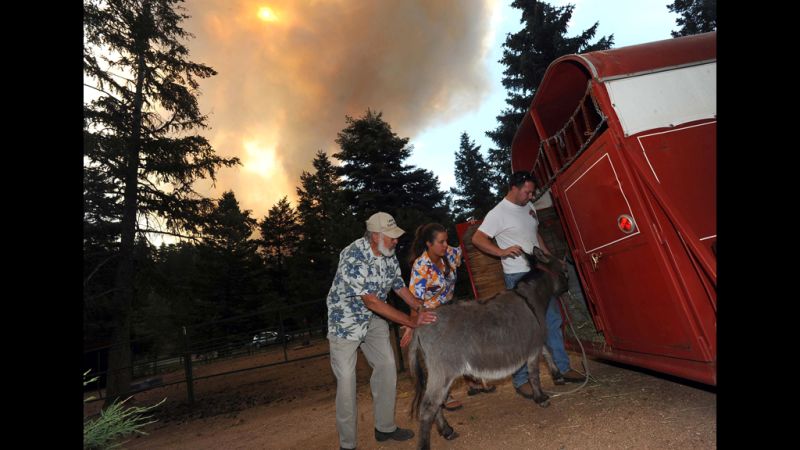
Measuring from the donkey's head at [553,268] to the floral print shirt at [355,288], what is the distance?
1.92m

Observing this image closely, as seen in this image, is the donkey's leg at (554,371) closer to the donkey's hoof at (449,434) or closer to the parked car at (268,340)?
the donkey's hoof at (449,434)

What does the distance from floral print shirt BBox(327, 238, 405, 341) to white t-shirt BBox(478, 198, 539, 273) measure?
159 centimetres

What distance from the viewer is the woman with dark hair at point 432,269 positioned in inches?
176

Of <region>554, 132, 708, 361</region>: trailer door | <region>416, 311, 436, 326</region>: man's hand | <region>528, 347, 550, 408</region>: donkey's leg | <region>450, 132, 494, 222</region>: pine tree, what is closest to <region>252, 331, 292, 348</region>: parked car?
<region>528, 347, 550, 408</region>: donkey's leg

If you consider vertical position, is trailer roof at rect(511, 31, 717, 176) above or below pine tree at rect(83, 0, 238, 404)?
below

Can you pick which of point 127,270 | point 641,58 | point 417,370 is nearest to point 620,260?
point 641,58

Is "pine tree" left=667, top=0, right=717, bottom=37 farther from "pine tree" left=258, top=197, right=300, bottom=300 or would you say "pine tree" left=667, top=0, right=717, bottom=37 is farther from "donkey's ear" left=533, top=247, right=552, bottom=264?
"pine tree" left=258, top=197, right=300, bottom=300

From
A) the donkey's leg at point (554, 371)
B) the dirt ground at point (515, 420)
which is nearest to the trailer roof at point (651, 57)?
the dirt ground at point (515, 420)

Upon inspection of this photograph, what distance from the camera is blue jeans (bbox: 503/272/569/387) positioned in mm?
4609

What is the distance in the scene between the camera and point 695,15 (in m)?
27.8

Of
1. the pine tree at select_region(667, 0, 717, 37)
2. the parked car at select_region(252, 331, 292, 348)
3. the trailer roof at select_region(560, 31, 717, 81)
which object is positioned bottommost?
the parked car at select_region(252, 331, 292, 348)

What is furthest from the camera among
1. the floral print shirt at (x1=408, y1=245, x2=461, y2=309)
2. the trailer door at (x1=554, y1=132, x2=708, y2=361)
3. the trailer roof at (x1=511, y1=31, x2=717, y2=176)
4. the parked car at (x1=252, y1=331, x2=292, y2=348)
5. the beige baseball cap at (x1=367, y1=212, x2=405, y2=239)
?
the parked car at (x1=252, y1=331, x2=292, y2=348)

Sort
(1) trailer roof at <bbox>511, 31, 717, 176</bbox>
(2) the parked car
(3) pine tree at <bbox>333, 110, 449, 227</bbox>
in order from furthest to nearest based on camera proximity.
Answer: (3) pine tree at <bbox>333, 110, 449, 227</bbox> < (2) the parked car < (1) trailer roof at <bbox>511, 31, 717, 176</bbox>
